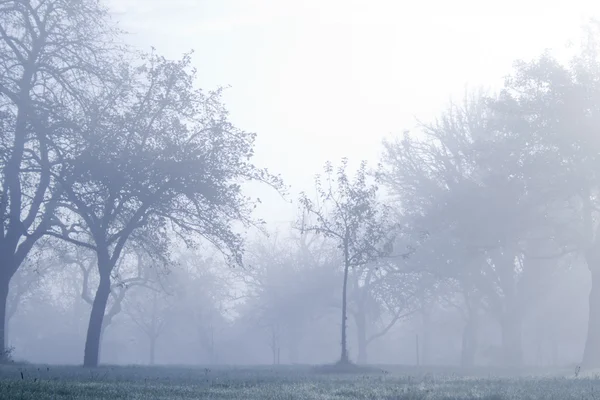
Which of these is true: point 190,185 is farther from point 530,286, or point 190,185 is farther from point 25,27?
point 530,286

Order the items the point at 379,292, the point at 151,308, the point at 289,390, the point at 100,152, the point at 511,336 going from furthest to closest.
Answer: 1. the point at 151,308
2. the point at 379,292
3. the point at 511,336
4. the point at 100,152
5. the point at 289,390

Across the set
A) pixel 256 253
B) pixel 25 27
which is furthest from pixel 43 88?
pixel 256 253

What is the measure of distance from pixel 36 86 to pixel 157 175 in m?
5.14

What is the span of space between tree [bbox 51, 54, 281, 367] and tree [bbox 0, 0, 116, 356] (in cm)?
100

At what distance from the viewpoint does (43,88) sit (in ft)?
95.7

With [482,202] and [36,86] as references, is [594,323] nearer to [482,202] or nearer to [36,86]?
[482,202]

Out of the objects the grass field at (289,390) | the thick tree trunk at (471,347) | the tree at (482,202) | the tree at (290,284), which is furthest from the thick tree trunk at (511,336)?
the grass field at (289,390)

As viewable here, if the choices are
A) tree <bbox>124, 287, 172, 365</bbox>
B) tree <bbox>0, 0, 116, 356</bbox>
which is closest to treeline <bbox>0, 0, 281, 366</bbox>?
→ tree <bbox>0, 0, 116, 356</bbox>

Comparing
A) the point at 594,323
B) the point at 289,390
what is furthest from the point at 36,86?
the point at 594,323

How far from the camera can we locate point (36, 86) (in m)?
29.2

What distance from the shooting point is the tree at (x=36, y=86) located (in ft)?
91.0

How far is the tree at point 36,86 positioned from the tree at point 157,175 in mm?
1001

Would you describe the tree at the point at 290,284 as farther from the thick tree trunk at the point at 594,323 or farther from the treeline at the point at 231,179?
the thick tree trunk at the point at 594,323

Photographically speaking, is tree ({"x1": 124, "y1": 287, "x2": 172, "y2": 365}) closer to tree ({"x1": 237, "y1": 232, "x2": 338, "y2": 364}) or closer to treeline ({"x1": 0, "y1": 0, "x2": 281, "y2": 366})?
tree ({"x1": 237, "y1": 232, "x2": 338, "y2": 364})
